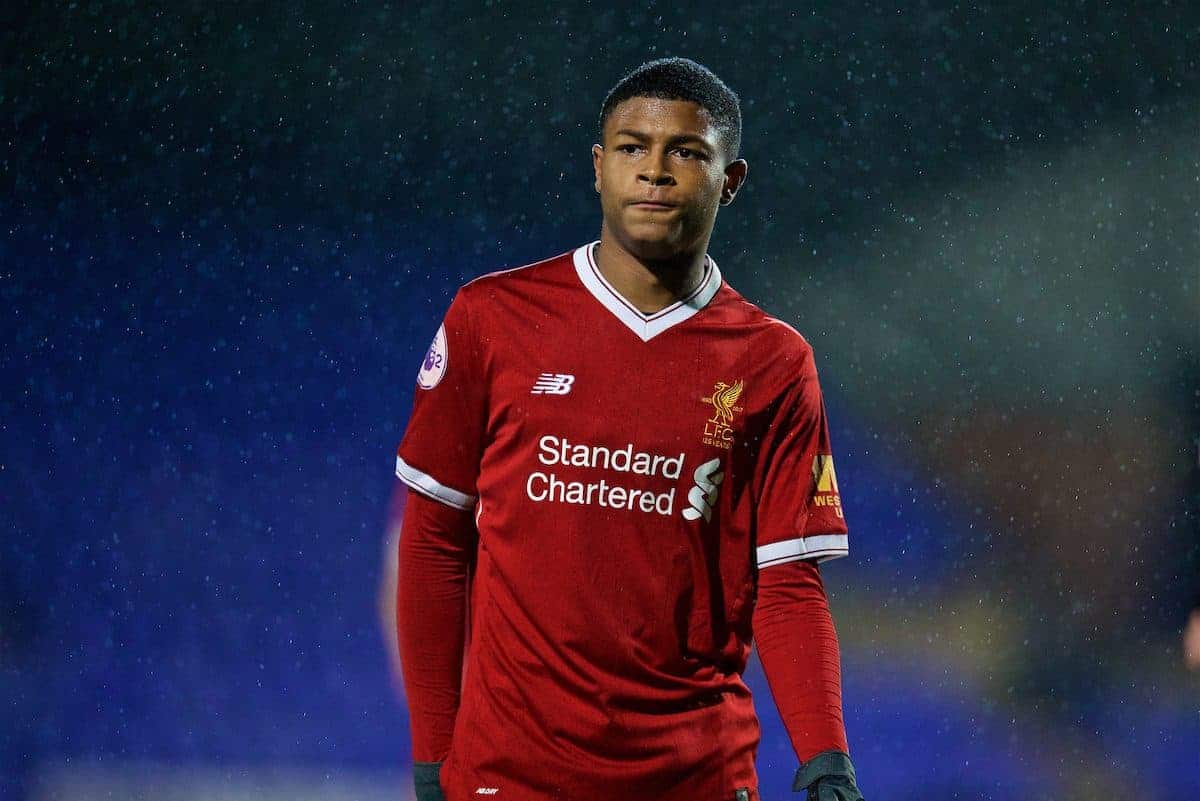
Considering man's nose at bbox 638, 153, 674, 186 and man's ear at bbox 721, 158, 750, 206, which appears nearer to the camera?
man's nose at bbox 638, 153, 674, 186

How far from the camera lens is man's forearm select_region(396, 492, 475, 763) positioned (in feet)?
5.23

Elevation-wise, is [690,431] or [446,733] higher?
[690,431]

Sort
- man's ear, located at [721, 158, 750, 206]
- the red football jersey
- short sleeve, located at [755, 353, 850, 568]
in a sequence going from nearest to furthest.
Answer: the red football jersey → short sleeve, located at [755, 353, 850, 568] → man's ear, located at [721, 158, 750, 206]

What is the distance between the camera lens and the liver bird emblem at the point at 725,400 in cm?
157

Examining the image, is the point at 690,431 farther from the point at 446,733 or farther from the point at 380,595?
the point at 380,595

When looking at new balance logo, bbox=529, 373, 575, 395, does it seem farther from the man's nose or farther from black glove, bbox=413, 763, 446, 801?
black glove, bbox=413, 763, 446, 801

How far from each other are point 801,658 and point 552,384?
44cm

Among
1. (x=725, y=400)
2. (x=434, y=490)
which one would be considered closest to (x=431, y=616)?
(x=434, y=490)

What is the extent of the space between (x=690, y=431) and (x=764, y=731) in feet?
7.09

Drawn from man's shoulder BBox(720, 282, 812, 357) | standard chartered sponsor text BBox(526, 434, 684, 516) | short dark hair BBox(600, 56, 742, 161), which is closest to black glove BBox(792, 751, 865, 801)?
standard chartered sponsor text BBox(526, 434, 684, 516)

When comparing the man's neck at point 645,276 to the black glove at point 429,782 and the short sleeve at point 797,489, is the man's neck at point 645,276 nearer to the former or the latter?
the short sleeve at point 797,489

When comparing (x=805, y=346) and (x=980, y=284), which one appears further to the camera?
(x=980, y=284)

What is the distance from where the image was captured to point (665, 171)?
1567 millimetres

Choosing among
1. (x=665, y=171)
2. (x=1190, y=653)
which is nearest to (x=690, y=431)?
(x=665, y=171)
